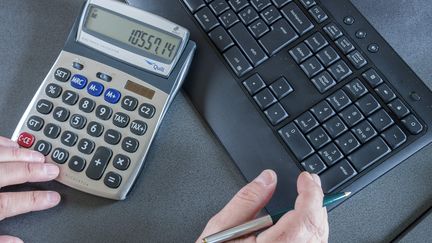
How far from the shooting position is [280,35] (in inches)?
21.6

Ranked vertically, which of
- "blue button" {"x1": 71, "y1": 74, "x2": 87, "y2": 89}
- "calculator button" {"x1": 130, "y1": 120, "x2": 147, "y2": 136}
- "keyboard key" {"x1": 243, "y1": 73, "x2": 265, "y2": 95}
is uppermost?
"blue button" {"x1": 71, "y1": 74, "x2": 87, "y2": 89}

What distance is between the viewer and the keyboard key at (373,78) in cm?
52

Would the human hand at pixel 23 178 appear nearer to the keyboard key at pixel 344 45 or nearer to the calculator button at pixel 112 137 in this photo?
the calculator button at pixel 112 137

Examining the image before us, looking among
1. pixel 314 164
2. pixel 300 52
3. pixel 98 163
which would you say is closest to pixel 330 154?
pixel 314 164

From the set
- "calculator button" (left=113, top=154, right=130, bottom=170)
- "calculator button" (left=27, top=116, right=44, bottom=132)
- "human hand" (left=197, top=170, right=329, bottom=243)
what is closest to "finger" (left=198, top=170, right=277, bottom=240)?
"human hand" (left=197, top=170, right=329, bottom=243)

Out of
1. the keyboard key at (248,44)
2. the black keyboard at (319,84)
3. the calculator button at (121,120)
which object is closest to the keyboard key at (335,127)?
the black keyboard at (319,84)

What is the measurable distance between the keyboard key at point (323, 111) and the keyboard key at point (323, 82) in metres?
0.02

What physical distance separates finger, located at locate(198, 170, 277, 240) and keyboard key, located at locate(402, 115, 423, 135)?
15cm

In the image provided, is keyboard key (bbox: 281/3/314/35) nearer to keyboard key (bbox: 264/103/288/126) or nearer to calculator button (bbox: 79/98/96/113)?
keyboard key (bbox: 264/103/288/126)

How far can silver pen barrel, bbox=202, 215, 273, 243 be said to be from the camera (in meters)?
0.45

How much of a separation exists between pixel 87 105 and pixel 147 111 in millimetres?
64

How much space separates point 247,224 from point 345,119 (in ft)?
0.50

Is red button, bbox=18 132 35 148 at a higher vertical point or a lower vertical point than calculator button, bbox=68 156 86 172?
higher

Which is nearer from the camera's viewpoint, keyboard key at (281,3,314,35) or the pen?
the pen
